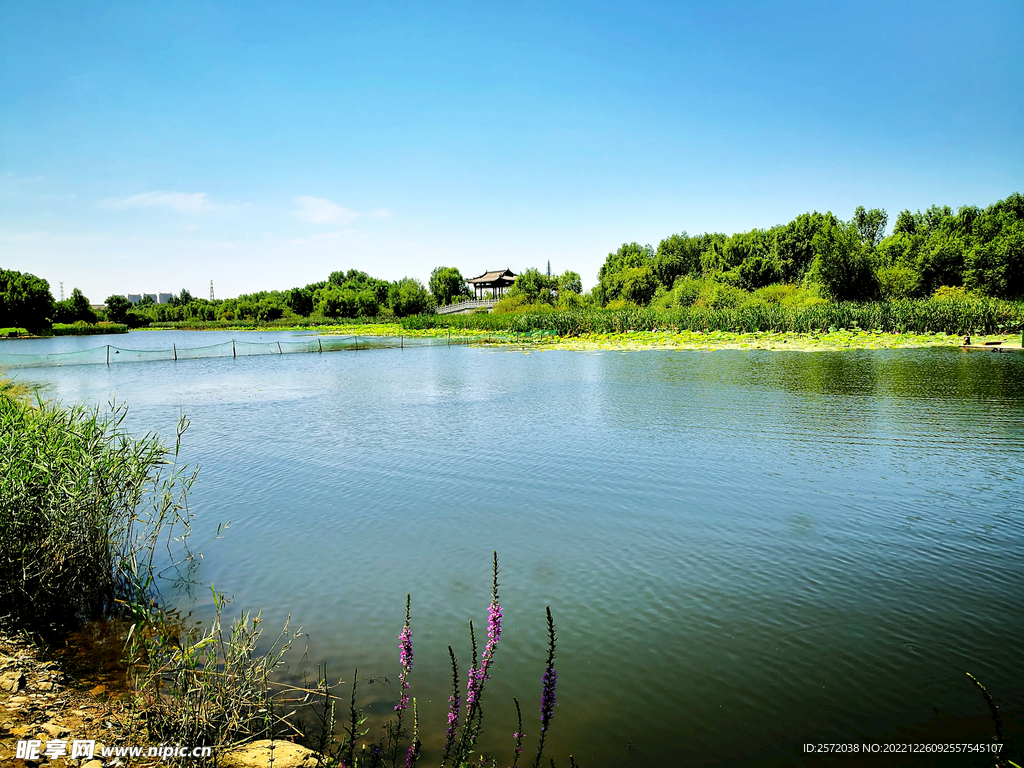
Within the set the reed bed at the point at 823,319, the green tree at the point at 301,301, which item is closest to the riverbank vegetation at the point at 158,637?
the reed bed at the point at 823,319

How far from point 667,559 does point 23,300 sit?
249 ft

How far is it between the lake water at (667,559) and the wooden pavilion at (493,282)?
86945 mm

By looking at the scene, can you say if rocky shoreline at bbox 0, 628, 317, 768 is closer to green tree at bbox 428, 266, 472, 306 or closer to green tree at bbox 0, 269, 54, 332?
green tree at bbox 0, 269, 54, 332

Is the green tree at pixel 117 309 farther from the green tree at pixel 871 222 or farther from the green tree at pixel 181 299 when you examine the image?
the green tree at pixel 871 222

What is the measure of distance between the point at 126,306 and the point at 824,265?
98632 millimetres

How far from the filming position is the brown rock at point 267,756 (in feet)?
11.1

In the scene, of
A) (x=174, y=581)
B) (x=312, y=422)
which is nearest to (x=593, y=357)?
(x=312, y=422)

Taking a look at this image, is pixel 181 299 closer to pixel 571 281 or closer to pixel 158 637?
pixel 571 281

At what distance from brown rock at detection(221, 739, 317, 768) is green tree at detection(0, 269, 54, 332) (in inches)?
2978

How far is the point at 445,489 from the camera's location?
9.34 metres

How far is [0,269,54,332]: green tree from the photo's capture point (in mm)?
60906

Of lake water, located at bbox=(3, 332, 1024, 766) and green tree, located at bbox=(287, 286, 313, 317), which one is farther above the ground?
green tree, located at bbox=(287, 286, 313, 317)

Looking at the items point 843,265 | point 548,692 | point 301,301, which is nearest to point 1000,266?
point 843,265

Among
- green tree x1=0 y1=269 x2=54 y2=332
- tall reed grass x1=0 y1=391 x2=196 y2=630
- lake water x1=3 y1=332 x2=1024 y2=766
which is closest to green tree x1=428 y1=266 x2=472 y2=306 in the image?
green tree x1=0 y1=269 x2=54 y2=332
